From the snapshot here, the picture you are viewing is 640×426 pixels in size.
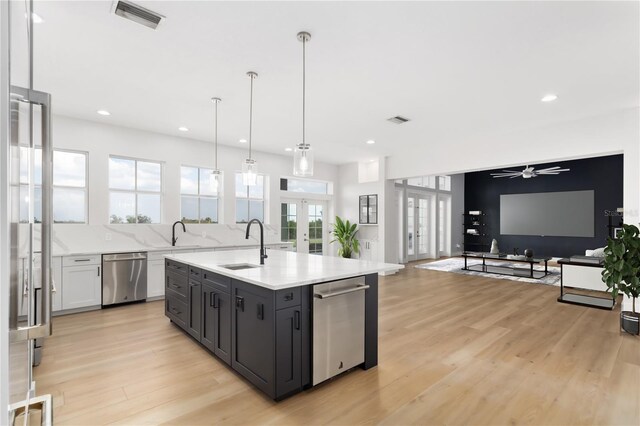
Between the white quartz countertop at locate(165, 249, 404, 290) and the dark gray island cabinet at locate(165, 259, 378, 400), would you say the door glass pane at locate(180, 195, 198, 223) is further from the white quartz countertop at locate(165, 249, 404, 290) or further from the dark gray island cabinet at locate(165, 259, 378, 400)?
the dark gray island cabinet at locate(165, 259, 378, 400)

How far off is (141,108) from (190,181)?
6.58 feet

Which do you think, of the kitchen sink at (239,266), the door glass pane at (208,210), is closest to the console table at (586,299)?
the kitchen sink at (239,266)

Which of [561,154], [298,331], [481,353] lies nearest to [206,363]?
[298,331]

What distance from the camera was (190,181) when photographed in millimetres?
6352

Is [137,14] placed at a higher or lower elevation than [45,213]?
higher

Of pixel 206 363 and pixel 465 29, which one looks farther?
pixel 206 363

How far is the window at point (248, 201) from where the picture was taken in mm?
6945

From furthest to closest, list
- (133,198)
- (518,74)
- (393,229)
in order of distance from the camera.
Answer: (393,229) → (133,198) → (518,74)

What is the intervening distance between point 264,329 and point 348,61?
255cm

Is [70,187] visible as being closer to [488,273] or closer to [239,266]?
[239,266]

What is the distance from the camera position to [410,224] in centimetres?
1014

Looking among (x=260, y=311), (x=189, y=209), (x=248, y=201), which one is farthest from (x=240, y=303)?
(x=248, y=201)

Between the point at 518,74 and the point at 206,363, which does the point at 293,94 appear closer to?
the point at 518,74

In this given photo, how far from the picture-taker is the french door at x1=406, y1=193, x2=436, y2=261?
33.3 ft
